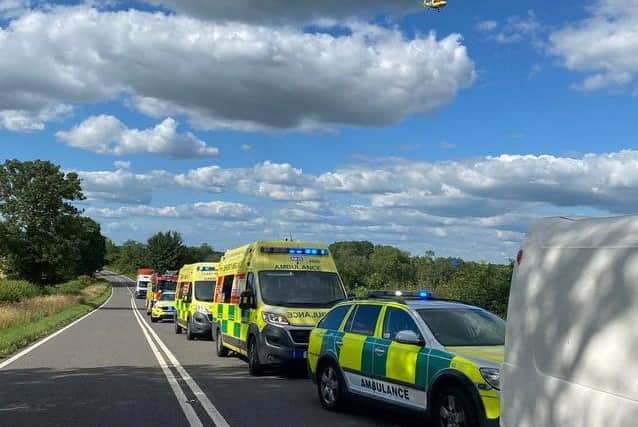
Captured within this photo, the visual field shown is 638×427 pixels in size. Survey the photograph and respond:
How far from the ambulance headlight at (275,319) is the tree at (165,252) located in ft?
378

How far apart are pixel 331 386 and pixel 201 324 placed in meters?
13.1

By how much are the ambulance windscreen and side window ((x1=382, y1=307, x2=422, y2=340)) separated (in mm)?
4981

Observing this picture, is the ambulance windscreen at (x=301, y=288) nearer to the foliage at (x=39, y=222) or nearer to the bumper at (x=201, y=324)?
the bumper at (x=201, y=324)

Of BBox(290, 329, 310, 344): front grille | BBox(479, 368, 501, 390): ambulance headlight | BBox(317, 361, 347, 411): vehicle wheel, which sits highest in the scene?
BBox(479, 368, 501, 390): ambulance headlight

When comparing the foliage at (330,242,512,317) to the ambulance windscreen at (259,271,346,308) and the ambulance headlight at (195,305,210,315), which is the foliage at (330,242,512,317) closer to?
the ambulance windscreen at (259,271,346,308)

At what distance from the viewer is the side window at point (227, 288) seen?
16.6 metres

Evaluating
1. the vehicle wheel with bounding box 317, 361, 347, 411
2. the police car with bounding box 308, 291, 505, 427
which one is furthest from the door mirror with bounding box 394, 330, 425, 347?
the vehicle wheel with bounding box 317, 361, 347, 411

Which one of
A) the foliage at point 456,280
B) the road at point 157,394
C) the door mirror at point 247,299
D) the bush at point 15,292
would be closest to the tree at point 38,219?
the bush at point 15,292

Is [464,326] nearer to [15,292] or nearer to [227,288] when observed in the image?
[227,288]

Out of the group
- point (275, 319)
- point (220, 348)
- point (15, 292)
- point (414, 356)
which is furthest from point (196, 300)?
point (15, 292)

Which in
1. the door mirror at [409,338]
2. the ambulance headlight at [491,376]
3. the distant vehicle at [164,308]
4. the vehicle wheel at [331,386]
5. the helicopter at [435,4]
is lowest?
the distant vehicle at [164,308]

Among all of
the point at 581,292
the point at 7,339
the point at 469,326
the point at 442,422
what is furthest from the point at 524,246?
the point at 7,339

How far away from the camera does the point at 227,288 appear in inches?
672

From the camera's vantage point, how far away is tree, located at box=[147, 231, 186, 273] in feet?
415
